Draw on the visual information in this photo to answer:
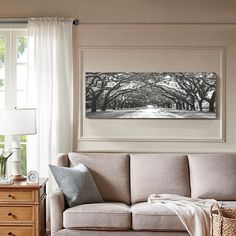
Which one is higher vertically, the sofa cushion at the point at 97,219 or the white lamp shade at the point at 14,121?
the white lamp shade at the point at 14,121

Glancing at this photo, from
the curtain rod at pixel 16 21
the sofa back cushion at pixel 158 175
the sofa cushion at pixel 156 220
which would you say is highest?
the curtain rod at pixel 16 21

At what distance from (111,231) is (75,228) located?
318 mm

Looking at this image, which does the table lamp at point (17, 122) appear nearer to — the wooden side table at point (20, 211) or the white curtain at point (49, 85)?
the wooden side table at point (20, 211)

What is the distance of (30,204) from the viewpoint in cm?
475

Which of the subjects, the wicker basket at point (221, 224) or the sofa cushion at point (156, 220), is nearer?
the wicker basket at point (221, 224)

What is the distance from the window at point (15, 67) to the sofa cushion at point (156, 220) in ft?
5.64

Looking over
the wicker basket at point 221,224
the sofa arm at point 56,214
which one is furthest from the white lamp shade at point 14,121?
the wicker basket at point 221,224

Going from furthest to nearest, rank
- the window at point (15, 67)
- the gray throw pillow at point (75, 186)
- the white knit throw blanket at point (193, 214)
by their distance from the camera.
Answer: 1. the window at point (15, 67)
2. the gray throw pillow at point (75, 186)
3. the white knit throw blanket at point (193, 214)

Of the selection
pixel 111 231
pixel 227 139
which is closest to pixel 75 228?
pixel 111 231

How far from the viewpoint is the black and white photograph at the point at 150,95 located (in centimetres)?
553

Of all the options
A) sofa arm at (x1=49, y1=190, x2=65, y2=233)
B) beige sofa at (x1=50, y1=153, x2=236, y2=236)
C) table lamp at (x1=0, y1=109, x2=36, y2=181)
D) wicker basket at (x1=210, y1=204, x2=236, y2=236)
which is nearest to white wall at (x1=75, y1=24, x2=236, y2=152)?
beige sofa at (x1=50, y1=153, x2=236, y2=236)

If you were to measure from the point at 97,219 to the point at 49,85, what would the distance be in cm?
168

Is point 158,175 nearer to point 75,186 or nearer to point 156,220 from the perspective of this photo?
point 156,220

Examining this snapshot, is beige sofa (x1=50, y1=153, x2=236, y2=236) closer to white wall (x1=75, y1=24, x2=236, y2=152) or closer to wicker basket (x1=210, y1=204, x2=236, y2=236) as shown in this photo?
white wall (x1=75, y1=24, x2=236, y2=152)
